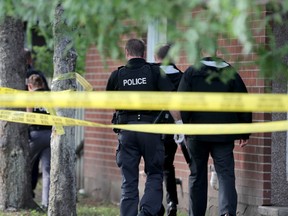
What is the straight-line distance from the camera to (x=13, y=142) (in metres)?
10.8

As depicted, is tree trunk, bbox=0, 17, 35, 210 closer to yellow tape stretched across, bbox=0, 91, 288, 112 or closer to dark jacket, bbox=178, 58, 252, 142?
dark jacket, bbox=178, 58, 252, 142

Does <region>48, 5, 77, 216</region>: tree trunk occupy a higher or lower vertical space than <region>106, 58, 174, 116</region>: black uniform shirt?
lower

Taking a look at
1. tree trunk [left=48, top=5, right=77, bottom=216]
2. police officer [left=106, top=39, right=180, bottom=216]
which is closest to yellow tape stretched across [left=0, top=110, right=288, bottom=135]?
tree trunk [left=48, top=5, right=77, bottom=216]

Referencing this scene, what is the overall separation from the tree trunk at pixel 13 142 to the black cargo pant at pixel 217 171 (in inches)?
99.1

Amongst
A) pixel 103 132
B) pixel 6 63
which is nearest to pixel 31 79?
pixel 6 63

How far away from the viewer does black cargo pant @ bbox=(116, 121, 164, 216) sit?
9.02 metres

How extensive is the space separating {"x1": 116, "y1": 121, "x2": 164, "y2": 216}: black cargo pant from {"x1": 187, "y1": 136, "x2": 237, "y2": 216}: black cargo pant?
335 mm

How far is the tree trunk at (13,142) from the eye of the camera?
1068cm

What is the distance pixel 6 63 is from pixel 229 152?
3.15 meters

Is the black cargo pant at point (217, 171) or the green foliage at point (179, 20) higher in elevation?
the green foliage at point (179, 20)

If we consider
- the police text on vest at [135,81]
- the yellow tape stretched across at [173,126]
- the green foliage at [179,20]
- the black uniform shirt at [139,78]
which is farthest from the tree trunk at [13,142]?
the green foliage at [179,20]

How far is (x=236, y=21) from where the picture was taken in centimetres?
398

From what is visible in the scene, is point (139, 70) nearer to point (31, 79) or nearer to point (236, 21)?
point (31, 79)

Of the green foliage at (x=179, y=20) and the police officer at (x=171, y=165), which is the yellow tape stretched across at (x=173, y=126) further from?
the green foliage at (x=179, y=20)
